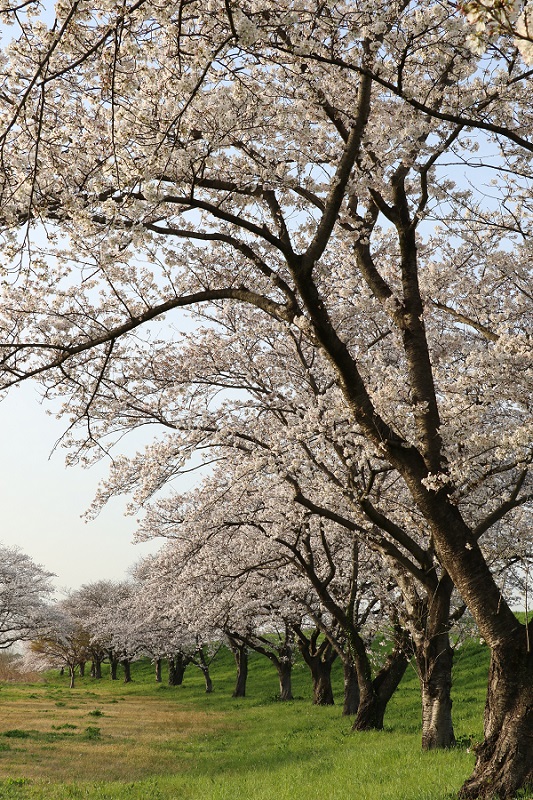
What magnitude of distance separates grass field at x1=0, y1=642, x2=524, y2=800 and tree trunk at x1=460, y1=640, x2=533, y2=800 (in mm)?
640

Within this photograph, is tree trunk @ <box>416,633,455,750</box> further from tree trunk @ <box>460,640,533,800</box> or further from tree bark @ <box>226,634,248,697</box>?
tree bark @ <box>226,634,248,697</box>

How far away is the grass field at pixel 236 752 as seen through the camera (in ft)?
31.1

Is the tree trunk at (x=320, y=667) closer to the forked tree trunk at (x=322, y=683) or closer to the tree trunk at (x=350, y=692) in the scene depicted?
the forked tree trunk at (x=322, y=683)

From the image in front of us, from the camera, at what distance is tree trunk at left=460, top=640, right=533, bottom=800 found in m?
6.61

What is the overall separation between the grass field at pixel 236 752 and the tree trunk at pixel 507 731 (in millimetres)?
640

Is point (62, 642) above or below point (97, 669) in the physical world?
above

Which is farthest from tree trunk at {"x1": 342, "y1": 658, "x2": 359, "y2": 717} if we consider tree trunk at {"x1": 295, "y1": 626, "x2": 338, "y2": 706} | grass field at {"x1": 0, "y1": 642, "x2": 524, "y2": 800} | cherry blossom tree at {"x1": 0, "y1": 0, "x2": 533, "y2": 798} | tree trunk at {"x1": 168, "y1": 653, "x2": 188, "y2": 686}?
tree trunk at {"x1": 168, "y1": 653, "x2": 188, "y2": 686}

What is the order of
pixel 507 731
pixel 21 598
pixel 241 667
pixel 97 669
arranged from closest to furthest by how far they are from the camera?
1. pixel 507 731
2. pixel 241 667
3. pixel 21 598
4. pixel 97 669

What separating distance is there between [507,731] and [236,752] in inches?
446

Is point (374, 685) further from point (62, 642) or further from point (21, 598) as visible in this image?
point (62, 642)

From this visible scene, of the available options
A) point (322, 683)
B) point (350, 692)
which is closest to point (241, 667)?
point (322, 683)

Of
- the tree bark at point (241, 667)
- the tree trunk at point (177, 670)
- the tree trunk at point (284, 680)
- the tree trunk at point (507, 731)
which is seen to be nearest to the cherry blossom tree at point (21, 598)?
the tree trunk at point (177, 670)

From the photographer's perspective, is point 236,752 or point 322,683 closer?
point 236,752

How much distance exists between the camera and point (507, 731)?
6.79 metres
